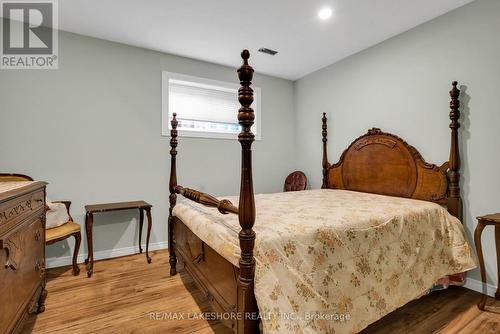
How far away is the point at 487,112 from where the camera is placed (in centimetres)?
227

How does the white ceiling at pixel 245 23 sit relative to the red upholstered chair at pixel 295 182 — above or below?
A: above

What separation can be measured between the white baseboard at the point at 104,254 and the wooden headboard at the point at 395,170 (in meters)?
2.56

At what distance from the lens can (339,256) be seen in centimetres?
153

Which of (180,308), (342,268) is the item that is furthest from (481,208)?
(180,308)

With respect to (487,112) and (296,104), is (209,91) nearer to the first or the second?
(296,104)

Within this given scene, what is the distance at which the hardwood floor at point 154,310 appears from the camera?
176cm

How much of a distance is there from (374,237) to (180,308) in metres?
1.58

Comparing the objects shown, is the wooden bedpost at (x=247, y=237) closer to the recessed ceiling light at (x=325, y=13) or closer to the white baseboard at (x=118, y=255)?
the recessed ceiling light at (x=325, y=13)

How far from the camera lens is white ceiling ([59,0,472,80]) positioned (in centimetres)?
240

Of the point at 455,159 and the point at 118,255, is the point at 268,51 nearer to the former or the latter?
the point at 455,159

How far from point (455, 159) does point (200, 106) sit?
316 cm

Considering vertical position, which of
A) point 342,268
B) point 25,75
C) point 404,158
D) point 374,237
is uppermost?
point 25,75

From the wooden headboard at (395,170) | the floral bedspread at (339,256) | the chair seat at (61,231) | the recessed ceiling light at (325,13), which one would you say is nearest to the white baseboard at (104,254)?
the chair seat at (61,231)

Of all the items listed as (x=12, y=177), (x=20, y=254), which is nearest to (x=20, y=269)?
(x=20, y=254)
